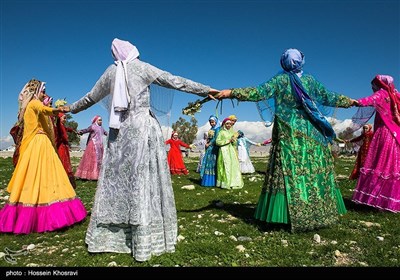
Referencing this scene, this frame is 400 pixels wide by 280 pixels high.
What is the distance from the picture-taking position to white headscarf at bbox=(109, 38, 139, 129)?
16.3 feet

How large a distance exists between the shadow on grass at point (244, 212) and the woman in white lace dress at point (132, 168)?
6.44ft

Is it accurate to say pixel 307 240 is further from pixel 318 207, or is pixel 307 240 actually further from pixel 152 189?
pixel 152 189

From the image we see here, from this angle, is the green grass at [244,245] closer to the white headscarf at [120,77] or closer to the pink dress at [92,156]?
the white headscarf at [120,77]

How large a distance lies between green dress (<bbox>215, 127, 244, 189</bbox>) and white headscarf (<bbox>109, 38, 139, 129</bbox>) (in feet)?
25.6

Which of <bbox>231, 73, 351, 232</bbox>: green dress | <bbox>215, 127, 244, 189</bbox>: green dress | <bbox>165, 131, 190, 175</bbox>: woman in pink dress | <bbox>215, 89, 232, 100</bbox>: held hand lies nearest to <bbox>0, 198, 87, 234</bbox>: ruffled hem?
<bbox>215, 89, 232, 100</bbox>: held hand

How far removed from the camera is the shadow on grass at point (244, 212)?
20.4 feet

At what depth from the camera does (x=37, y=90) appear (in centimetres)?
704

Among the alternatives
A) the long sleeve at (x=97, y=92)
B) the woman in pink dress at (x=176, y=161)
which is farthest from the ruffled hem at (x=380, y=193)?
the woman in pink dress at (x=176, y=161)

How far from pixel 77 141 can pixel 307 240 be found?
213 feet

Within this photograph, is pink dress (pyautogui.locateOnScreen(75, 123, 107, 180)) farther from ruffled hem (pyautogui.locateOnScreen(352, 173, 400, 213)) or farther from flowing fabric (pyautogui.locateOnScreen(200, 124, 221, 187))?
ruffled hem (pyautogui.locateOnScreen(352, 173, 400, 213))

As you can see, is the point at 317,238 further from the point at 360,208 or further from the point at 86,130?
the point at 86,130

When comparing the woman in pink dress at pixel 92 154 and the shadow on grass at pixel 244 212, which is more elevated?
the woman in pink dress at pixel 92 154

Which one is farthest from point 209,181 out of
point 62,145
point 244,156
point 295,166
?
point 295,166

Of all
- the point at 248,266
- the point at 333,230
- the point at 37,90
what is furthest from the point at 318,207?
the point at 37,90
